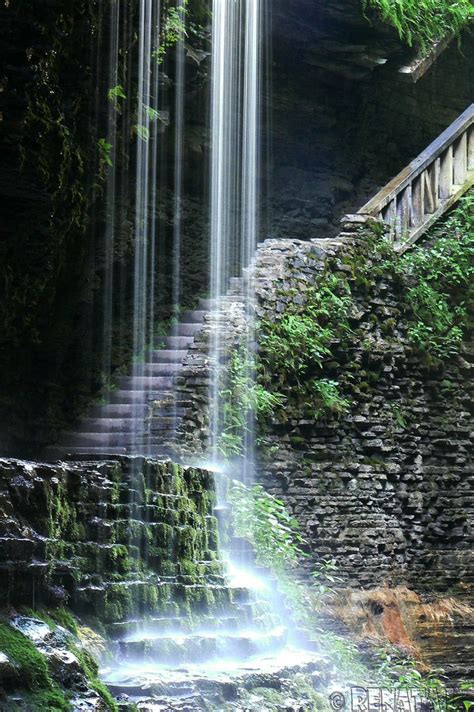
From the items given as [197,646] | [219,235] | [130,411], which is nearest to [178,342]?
[130,411]

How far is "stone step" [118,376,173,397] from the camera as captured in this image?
384 inches

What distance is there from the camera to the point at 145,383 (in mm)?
9867

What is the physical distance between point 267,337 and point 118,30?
342cm

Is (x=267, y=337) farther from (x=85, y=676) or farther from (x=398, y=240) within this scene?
(x=85, y=676)

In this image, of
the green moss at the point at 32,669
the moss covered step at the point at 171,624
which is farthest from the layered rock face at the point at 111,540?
the green moss at the point at 32,669

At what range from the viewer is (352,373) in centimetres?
1115

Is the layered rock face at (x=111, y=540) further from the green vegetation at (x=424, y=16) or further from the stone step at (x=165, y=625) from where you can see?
the green vegetation at (x=424, y=16)

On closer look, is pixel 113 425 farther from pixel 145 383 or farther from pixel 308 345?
pixel 308 345

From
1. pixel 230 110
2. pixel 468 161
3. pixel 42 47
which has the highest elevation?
pixel 230 110

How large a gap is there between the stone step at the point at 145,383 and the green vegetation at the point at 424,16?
659 cm

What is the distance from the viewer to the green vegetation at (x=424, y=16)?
44.7 feet

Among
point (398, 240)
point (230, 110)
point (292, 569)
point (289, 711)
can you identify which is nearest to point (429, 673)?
point (292, 569)

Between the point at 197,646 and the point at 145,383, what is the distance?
4.01 metres

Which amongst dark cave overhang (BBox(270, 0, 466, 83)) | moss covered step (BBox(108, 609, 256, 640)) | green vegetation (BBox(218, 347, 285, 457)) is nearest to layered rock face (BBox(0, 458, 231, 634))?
moss covered step (BBox(108, 609, 256, 640))
